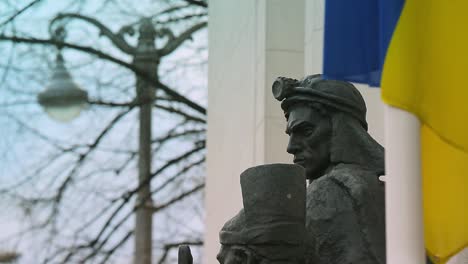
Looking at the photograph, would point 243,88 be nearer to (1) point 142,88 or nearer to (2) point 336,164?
(1) point 142,88

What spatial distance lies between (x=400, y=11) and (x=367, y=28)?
1.01 feet

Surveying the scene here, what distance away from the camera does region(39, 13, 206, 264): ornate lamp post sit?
74.5 ft

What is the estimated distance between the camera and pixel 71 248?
76.5 feet

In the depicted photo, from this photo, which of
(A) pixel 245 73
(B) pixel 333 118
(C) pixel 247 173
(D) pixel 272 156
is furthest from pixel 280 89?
(A) pixel 245 73

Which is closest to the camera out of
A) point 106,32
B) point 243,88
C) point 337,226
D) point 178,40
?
point 337,226

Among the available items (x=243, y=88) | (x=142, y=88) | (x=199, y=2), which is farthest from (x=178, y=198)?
(x=243, y=88)

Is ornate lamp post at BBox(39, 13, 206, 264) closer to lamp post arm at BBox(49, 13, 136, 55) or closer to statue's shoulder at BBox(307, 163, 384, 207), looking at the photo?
lamp post arm at BBox(49, 13, 136, 55)

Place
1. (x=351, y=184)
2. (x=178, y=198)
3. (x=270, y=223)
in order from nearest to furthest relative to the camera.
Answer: (x=270, y=223) → (x=351, y=184) → (x=178, y=198)

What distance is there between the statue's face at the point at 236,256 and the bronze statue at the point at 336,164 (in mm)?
412

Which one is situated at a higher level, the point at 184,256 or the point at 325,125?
the point at 325,125

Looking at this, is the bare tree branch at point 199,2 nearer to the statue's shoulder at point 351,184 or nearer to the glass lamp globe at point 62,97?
the glass lamp globe at point 62,97

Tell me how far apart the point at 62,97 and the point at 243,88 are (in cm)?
561

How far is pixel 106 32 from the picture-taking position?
23797 mm

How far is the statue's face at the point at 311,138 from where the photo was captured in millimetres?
8203
